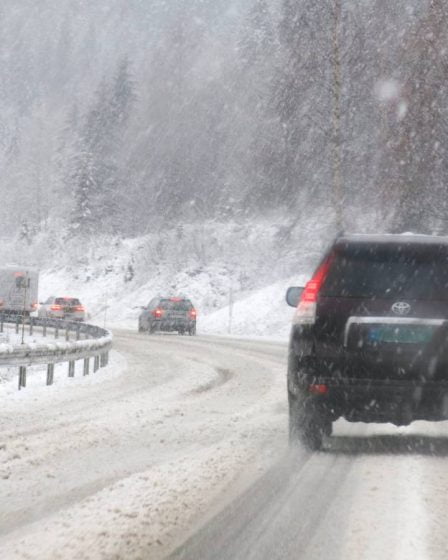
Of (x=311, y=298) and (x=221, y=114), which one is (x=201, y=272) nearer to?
(x=221, y=114)

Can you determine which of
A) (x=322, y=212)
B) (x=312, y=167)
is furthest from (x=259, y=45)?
(x=312, y=167)

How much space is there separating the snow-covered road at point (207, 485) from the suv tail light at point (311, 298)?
1125 mm

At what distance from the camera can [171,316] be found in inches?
1389

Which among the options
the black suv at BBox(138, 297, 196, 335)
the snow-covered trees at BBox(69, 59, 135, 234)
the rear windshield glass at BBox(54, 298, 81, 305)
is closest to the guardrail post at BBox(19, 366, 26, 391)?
the black suv at BBox(138, 297, 196, 335)

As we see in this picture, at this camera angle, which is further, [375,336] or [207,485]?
[375,336]

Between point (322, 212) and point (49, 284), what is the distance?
2710 cm

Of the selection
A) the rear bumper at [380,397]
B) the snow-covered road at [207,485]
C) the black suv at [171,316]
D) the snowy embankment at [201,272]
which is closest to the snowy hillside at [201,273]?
the snowy embankment at [201,272]

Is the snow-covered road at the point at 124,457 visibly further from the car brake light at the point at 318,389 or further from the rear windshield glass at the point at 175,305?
the rear windshield glass at the point at 175,305

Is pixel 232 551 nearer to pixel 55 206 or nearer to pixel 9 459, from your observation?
pixel 9 459

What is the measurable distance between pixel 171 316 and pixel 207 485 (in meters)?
29.3

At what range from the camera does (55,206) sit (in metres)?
90.7

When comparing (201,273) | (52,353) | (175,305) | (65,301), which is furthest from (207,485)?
(201,273)

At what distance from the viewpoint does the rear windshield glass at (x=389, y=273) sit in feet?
24.3

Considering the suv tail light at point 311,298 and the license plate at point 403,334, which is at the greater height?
the suv tail light at point 311,298
